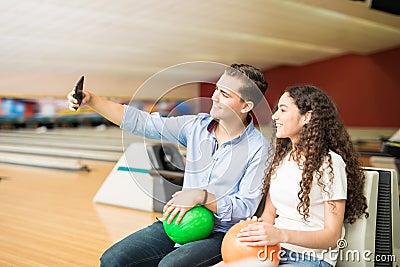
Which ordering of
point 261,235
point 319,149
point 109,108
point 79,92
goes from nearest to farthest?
point 261,235
point 319,149
point 79,92
point 109,108

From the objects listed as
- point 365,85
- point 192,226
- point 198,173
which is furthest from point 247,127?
point 365,85

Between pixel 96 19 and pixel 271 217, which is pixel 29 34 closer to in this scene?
pixel 96 19

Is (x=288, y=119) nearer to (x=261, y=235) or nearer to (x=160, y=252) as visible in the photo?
(x=261, y=235)

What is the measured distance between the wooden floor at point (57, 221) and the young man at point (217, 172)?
95 centimetres

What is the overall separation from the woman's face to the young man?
0.25ft

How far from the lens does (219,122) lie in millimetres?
1713

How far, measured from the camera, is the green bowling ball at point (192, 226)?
1634 mm

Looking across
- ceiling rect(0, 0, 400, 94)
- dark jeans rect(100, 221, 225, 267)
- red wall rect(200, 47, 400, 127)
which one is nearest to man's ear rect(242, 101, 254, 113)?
dark jeans rect(100, 221, 225, 267)

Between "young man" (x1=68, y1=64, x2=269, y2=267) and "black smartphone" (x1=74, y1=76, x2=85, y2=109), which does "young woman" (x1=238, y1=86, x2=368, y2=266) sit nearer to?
"young man" (x1=68, y1=64, x2=269, y2=267)

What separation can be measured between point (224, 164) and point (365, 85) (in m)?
12.2

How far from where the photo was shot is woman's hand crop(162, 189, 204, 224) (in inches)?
64.4

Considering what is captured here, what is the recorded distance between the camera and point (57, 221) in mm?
3461

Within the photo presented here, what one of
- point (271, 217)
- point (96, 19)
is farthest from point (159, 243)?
point (96, 19)

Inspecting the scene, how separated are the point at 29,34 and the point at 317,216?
7.57m
